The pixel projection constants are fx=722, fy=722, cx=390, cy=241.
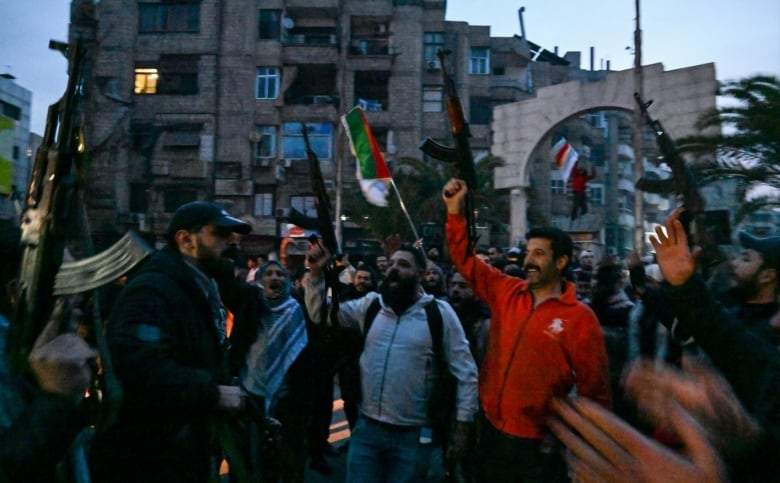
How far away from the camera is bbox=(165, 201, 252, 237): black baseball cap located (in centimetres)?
292

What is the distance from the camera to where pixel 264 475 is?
3.79 m

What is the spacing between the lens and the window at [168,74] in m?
32.3

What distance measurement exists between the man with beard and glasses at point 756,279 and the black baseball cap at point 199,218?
2191 mm

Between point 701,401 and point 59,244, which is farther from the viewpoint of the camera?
point 59,244

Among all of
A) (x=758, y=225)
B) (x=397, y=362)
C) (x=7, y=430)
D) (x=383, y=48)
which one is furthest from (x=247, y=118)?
(x=7, y=430)

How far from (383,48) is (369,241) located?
926 centimetres

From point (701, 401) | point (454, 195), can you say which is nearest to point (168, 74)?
point (454, 195)

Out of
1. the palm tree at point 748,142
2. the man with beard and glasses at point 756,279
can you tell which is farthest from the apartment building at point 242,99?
the man with beard and glasses at point 756,279

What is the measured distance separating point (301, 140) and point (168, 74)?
6734 millimetres

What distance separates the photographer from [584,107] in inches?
771

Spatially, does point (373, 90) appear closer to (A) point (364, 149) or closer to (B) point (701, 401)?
(A) point (364, 149)

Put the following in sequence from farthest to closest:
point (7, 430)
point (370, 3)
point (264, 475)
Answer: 1. point (370, 3)
2. point (264, 475)
3. point (7, 430)

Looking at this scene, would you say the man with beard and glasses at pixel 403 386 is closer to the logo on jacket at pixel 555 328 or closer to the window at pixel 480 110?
the logo on jacket at pixel 555 328

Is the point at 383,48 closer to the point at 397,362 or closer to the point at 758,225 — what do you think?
the point at 758,225
